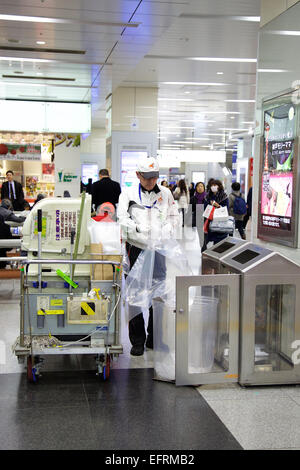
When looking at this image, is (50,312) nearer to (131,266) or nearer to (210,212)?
(131,266)

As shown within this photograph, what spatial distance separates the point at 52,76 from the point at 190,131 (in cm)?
1658

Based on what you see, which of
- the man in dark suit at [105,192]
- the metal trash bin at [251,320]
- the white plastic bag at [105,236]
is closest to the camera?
the metal trash bin at [251,320]

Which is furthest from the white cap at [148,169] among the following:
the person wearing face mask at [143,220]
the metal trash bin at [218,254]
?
the metal trash bin at [218,254]

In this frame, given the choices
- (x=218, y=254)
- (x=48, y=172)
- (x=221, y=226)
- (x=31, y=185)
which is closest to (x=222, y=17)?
(x=221, y=226)

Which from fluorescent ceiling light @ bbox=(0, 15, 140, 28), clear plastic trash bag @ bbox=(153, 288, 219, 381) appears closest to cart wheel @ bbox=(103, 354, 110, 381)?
clear plastic trash bag @ bbox=(153, 288, 219, 381)

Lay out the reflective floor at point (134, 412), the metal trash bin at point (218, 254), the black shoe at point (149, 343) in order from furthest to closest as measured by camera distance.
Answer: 1. the black shoe at point (149, 343)
2. the metal trash bin at point (218, 254)
3. the reflective floor at point (134, 412)

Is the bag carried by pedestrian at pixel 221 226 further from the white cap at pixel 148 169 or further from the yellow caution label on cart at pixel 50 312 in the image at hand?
the yellow caution label on cart at pixel 50 312

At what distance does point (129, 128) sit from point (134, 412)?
1173 cm

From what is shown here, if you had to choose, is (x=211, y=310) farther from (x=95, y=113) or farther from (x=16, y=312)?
(x=95, y=113)

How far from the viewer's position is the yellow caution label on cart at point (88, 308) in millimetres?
4039

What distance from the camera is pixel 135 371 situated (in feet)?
14.4

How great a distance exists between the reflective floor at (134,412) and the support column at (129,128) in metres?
10.5

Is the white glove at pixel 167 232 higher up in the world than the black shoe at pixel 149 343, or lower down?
higher up

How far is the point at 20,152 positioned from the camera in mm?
14328
